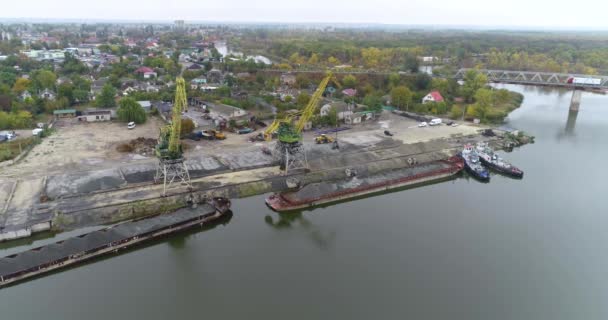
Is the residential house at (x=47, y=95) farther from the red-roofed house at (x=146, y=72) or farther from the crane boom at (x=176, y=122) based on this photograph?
the crane boom at (x=176, y=122)

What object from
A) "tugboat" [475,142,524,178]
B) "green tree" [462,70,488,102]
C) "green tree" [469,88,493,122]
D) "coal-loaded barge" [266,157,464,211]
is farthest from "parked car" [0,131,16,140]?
"green tree" [462,70,488,102]

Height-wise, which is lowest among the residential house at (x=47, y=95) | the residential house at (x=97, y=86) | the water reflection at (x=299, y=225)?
the water reflection at (x=299, y=225)

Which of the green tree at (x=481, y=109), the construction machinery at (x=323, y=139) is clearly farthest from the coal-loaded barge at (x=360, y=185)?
the green tree at (x=481, y=109)

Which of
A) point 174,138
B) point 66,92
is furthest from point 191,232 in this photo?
point 66,92

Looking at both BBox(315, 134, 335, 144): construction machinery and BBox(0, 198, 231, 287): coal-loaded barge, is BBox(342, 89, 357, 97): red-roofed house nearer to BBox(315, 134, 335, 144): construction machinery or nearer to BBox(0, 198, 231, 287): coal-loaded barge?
BBox(315, 134, 335, 144): construction machinery

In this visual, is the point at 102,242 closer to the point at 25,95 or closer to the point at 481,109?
the point at 25,95

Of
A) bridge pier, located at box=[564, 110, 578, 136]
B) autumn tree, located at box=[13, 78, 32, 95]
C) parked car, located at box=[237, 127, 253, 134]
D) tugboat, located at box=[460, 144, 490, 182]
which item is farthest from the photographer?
autumn tree, located at box=[13, 78, 32, 95]
